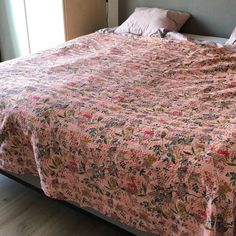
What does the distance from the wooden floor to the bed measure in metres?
0.32

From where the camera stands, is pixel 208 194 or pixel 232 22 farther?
pixel 232 22

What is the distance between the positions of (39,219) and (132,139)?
34.0 inches

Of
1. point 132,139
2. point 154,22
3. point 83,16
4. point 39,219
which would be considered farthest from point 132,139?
point 83,16

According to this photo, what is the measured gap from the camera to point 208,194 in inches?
44.8

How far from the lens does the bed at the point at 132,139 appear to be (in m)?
1.19

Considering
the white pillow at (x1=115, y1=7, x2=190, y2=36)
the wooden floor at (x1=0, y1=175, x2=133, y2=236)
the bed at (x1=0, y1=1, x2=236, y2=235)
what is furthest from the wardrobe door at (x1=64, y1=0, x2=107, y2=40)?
the wooden floor at (x1=0, y1=175, x2=133, y2=236)

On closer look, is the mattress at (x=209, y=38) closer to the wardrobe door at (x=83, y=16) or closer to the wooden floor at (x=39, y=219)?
the wardrobe door at (x=83, y=16)

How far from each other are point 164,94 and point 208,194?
74 centimetres

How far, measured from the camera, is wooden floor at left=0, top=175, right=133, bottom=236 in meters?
1.75

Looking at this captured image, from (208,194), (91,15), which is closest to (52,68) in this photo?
(208,194)

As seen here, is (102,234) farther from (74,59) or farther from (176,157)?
(74,59)

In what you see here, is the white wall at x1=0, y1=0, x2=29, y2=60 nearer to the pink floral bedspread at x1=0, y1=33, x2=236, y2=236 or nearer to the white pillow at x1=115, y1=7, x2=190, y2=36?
the white pillow at x1=115, y1=7, x2=190, y2=36

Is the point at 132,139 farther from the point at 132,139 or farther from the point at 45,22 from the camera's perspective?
the point at 45,22

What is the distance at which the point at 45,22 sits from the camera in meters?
3.47
